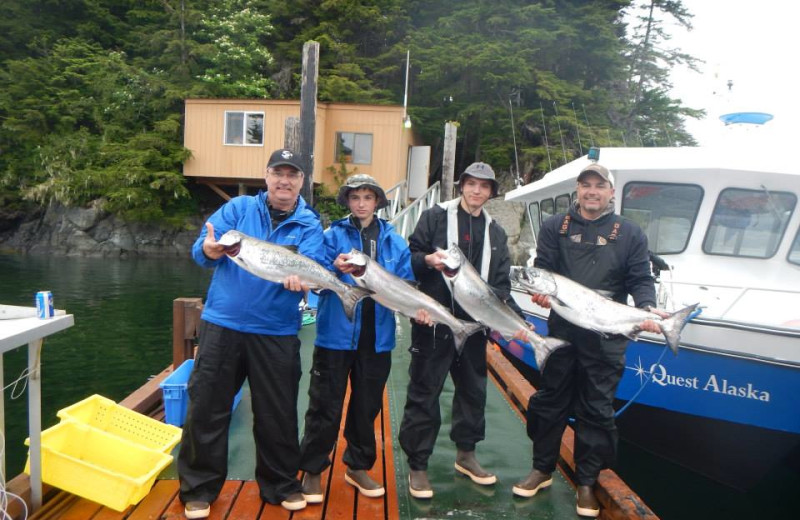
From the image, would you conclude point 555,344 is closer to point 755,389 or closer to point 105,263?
point 755,389

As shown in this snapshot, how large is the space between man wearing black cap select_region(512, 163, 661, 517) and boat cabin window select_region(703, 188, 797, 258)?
3.37 meters

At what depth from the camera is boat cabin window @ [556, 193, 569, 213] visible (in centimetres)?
776

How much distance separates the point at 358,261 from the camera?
3.25 metres

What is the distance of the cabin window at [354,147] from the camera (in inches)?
904

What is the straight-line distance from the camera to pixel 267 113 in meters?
22.7

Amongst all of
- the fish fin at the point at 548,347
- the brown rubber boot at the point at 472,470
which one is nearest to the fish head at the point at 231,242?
the fish fin at the point at 548,347

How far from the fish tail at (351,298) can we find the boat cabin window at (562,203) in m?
5.23

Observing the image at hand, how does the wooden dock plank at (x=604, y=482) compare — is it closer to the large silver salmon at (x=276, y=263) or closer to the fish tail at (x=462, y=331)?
the fish tail at (x=462, y=331)

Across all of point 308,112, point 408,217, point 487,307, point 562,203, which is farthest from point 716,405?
point 408,217

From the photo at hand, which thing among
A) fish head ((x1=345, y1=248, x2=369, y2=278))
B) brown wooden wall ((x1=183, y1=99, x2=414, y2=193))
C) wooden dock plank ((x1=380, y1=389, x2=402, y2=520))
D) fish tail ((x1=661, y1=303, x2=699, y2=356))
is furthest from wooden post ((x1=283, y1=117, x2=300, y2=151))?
brown wooden wall ((x1=183, y1=99, x2=414, y2=193))

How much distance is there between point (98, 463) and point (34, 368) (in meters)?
0.89

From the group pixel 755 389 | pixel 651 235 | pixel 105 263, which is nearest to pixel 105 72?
pixel 105 263

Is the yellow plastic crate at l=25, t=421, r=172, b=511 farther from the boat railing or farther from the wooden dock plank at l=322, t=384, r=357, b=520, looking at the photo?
the boat railing

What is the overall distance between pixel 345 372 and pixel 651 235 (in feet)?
15.4
